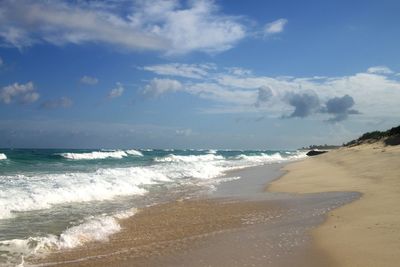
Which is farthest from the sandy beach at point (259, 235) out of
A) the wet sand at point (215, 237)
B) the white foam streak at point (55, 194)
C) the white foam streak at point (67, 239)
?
the white foam streak at point (55, 194)

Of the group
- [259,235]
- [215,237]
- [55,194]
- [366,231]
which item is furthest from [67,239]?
[55,194]

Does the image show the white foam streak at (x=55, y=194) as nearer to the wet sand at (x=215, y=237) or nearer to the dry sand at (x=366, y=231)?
the wet sand at (x=215, y=237)

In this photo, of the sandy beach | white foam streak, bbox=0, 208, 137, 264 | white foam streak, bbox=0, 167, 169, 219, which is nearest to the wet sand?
the sandy beach

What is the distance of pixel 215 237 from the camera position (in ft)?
28.6

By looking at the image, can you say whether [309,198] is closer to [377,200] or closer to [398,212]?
[377,200]

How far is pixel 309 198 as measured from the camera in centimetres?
1422

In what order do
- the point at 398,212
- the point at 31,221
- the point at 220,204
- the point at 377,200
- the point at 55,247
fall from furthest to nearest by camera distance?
the point at 220,204, the point at 377,200, the point at 31,221, the point at 398,212, the point at 55,247

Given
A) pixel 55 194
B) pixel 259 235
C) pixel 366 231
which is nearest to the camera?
pixel 366 231

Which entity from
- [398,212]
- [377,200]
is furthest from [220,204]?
[398,212]

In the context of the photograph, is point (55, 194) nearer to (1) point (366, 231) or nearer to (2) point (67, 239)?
(2) point (67, 239)

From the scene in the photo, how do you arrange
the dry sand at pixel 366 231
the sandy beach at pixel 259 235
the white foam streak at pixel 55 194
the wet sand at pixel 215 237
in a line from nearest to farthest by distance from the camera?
the dry sand at pixel 366 231 < the sandy beach at pixel 259 235 < the wet sand at pixel 215 237 < the white foam streak at pixel 55 194

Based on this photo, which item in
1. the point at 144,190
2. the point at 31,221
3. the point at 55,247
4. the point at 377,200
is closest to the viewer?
the point at 55,247

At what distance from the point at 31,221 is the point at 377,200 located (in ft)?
31.2

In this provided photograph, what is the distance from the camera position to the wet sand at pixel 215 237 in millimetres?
7051
